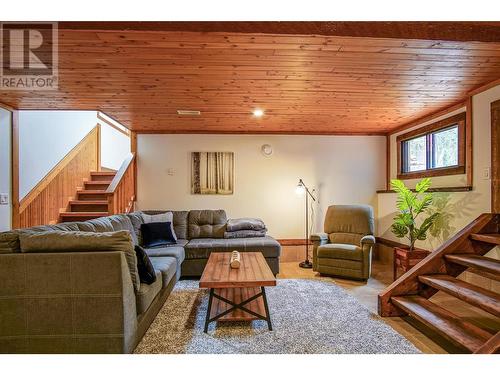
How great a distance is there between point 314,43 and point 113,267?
2151 mm

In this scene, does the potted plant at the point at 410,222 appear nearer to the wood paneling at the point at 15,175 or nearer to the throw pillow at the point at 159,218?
the throw pillow at the point at 159,218

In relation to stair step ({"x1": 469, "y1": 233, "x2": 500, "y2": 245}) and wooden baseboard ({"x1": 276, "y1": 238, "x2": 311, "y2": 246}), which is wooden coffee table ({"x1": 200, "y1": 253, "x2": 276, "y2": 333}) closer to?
stair step ({"x1": 469, "y1": 233, "x2": 500, "y2": 245})

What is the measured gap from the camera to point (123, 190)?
14.3ft

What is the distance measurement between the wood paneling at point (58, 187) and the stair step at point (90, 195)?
0.12 m

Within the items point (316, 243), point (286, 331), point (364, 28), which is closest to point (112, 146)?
point (316, 243)

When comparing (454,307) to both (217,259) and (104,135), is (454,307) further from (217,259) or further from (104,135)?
(104,135)

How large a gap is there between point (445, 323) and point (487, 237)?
1.01 meters

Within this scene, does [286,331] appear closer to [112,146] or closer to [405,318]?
[405,318]

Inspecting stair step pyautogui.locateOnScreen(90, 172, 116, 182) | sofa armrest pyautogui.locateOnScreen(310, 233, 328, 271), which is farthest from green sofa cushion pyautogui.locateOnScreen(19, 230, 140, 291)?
stair step pyautogui.locateOnScreen(90, 172, 116, 182)

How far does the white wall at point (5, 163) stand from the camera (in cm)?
336

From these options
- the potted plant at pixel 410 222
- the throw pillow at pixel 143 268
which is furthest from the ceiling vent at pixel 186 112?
the potted plant at pixel 410 222
